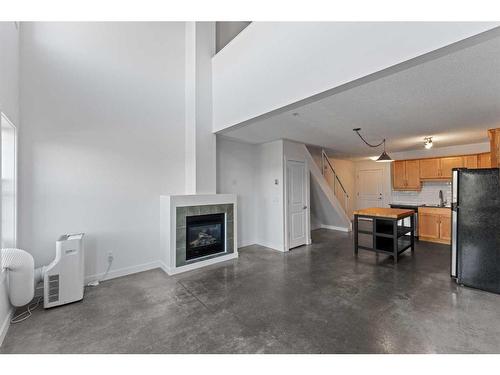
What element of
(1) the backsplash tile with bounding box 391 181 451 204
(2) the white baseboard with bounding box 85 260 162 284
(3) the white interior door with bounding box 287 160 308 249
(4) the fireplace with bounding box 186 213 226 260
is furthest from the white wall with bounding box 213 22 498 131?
(1) the backsplash tile with bounding box 391 181 451 204

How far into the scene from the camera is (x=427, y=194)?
21.7ft

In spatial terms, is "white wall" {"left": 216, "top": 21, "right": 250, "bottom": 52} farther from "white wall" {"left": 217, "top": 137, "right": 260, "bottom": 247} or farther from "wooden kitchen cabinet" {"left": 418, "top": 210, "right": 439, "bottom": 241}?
"wooden kitchen cabinet" {"left": 418, "top": 210, "right": 439, "bottom": 241}

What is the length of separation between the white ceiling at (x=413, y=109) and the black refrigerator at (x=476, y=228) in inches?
40.3

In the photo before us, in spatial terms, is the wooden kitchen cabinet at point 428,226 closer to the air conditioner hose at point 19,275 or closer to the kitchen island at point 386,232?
the kitchen island at point 386,232

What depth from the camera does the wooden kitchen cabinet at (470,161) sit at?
18.3 feet

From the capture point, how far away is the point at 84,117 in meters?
3.52

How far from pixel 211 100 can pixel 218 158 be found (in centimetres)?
130

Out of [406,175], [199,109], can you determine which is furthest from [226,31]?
[406,175]

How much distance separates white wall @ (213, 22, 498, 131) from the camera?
1807mm

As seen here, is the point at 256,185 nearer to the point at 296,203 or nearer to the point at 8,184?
the point at 296,203

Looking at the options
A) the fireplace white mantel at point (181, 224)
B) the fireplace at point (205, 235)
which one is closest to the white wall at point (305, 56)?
the fireplace white mantel at point (181, 224)

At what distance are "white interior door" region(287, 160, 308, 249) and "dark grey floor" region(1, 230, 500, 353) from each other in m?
1.46

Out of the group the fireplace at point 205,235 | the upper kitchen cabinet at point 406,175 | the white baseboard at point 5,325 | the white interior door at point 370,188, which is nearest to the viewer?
the white baseboard at point 5,325

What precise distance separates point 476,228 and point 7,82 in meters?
6.28
